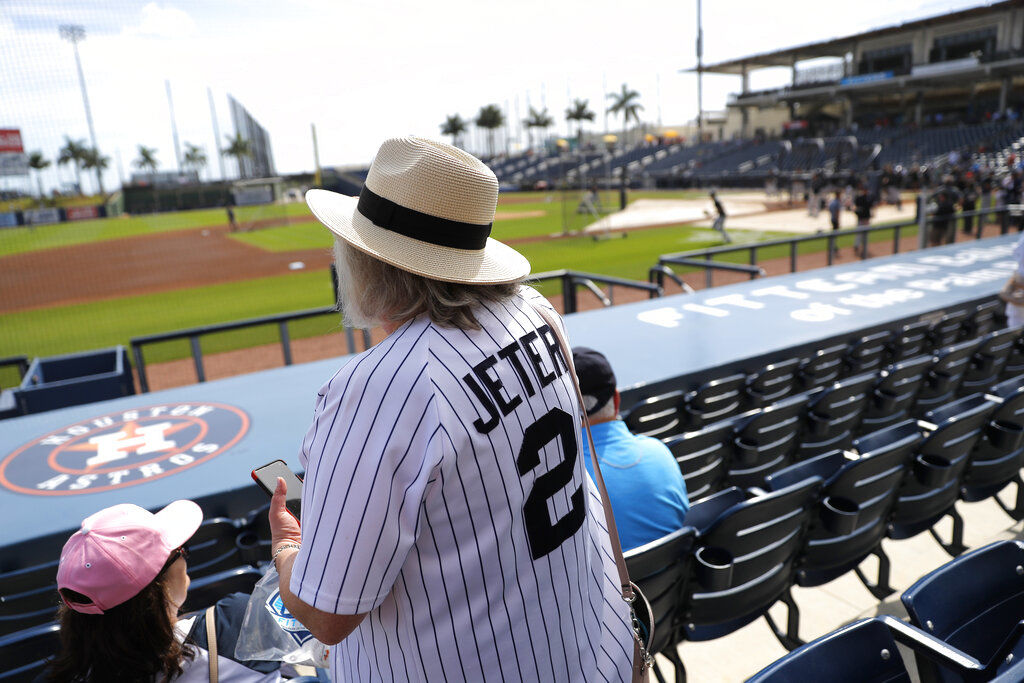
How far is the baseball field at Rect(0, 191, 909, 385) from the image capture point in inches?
528

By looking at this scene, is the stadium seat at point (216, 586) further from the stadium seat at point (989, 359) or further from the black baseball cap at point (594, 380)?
the stadium seat at point (989, 359)

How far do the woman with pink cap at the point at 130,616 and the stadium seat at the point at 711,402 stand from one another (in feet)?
10.4

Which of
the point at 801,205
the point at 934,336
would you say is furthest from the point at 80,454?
the point at 801,205

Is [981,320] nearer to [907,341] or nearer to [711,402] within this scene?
[907,341]

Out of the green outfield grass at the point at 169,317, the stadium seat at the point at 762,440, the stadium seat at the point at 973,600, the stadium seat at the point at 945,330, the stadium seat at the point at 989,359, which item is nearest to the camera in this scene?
the stadium seat at the point at 973,600

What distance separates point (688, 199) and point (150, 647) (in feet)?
126

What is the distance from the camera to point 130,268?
24344mm

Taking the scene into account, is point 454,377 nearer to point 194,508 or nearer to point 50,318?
point 194,508

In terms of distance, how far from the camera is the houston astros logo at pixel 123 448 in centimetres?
383

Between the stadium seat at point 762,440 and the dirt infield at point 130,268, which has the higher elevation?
the stadium seat at point 762,440

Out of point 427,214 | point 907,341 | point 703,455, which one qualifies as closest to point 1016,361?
point 907,341

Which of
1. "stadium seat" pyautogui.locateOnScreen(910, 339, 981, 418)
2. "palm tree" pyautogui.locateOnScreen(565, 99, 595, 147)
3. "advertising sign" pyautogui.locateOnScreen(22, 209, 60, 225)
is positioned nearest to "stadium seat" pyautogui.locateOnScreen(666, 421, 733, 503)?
"stadium seat" pyautogui.locateOnScreen(910, 339, 981, 418)

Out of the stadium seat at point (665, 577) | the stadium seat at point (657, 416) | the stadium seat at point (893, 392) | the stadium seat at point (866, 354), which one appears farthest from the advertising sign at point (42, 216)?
the stadium seat at point (665, 577)

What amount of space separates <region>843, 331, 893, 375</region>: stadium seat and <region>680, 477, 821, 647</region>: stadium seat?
317cm
